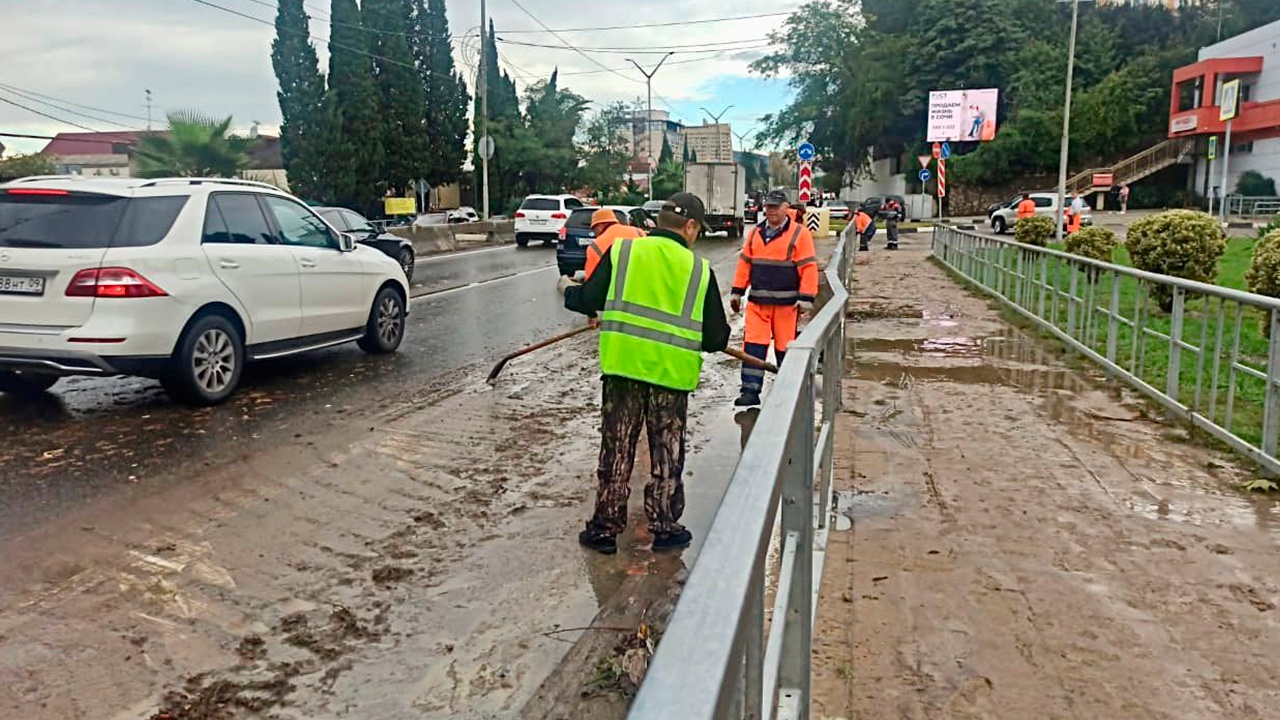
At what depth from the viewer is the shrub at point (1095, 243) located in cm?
1599

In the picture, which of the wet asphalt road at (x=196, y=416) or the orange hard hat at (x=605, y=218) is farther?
the orange hard hat at (x=605, y=218)

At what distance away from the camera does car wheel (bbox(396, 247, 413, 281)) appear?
20584 millimetres

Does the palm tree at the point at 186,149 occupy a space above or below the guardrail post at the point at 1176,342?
above

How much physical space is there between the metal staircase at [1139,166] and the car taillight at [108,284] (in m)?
59.0

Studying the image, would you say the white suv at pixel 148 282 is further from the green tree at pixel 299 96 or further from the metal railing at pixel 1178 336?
the green tree at pixel 299 96

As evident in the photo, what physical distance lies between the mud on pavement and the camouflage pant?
215mm

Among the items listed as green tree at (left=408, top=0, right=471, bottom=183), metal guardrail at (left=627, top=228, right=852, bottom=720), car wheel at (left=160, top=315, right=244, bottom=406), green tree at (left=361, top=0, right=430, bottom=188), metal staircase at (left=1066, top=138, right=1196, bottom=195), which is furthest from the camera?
metal staircase at (left=1066, top=138, right=1196, bottom=195)

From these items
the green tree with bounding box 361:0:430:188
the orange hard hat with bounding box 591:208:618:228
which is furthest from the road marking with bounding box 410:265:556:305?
the green tree with bounding box 361:0:430:188

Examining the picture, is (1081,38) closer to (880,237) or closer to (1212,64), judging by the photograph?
(1212,64)

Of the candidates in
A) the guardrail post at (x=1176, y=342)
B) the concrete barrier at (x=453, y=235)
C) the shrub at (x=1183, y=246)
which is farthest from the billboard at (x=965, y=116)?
the guardrail post at (x=1176, y=342)

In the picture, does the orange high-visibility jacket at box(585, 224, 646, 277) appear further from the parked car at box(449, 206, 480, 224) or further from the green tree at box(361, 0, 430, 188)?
the parked car at box(449, 206, 480, 224)

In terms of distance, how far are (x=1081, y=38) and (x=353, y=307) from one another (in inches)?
2643

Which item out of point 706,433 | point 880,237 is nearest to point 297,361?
point 706,433

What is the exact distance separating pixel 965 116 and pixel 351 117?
34.4 meters
